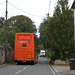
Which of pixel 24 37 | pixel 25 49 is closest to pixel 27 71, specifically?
pixel 25 49

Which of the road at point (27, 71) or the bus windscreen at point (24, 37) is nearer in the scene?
the road at point (27, 71)

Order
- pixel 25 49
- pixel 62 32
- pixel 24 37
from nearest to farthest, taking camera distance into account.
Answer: pixel 25 49 < pixel 24 37 < pixel 62 32

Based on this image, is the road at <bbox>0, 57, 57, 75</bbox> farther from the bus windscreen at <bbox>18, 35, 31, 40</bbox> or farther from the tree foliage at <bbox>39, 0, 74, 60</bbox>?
the tree foliage at <bbox>39, 0, 74, 60</bbox>

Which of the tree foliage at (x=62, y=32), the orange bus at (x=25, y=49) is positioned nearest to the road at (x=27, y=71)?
the orange bus at (x=25, y=49)

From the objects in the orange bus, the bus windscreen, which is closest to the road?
the orange bus

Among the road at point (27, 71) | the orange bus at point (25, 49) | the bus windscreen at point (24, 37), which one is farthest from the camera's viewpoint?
the bus windscreen at point (24, 37)

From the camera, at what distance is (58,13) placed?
28969 millimetres

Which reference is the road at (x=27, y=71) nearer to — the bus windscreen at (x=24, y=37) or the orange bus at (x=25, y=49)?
the orange bus at (x=25, y=49)

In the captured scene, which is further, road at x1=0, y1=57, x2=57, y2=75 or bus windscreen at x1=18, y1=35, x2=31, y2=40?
bus windscreen at x1=18, y1=35, x2=31, y2=40

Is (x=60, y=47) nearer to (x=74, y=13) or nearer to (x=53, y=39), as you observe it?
(x=53, y=39)

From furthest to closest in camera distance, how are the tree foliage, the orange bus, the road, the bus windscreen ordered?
the tree foliage, the bus windscreen, the orange bus, the road

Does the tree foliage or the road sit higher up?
the tree foliage

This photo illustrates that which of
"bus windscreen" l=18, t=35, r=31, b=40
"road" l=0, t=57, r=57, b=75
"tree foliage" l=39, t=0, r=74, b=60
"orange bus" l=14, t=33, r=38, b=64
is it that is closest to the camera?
"road" l=0, t=57, r=57, b=75

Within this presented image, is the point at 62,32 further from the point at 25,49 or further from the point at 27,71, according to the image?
the point at 27,71
